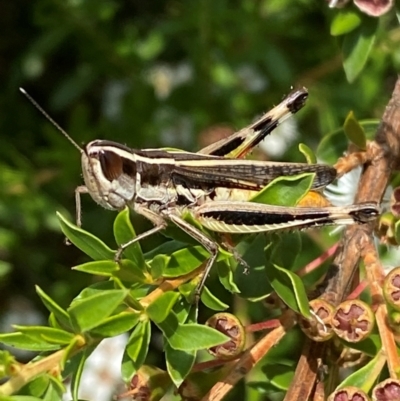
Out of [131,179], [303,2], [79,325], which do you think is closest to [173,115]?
Answer: [303,2]

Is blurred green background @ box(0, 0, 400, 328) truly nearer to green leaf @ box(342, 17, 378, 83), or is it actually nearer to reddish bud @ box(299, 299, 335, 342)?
green leaf @ box(342, 17, 378, 83)

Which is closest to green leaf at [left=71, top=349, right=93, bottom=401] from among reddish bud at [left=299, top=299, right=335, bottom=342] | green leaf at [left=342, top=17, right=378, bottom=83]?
reddish bud at [left=299, top=299, right=335, bottom=342]

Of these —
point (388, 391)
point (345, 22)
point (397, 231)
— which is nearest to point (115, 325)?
point (388, 391)

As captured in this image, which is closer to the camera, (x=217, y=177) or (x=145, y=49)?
(x=217, y=177)

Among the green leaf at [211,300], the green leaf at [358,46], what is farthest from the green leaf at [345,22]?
the green leaf at [211,300]

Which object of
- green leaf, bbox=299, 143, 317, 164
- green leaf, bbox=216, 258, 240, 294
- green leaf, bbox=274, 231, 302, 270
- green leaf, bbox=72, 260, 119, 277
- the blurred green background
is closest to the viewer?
green leaf, bbox=72, 260, 119, 277

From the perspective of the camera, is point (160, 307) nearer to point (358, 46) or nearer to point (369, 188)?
point (369, 188)

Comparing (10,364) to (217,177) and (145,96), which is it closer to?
(217,177)
